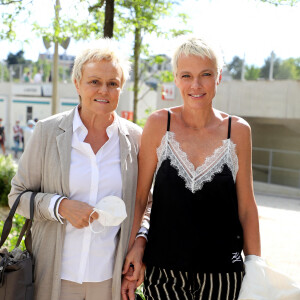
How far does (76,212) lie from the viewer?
2.46m

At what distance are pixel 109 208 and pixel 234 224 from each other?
0.70 metres

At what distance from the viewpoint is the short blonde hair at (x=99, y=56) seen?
260cm

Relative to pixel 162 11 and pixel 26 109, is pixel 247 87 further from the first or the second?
pixel 26 109

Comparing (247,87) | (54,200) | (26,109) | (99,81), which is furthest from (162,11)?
(26,109)

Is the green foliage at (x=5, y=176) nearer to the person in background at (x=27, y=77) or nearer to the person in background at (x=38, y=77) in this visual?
the person in background at (x=38, y=77)

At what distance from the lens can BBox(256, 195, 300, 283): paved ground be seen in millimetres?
7004

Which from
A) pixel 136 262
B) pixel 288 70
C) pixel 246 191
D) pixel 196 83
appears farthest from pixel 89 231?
pixel 288 70

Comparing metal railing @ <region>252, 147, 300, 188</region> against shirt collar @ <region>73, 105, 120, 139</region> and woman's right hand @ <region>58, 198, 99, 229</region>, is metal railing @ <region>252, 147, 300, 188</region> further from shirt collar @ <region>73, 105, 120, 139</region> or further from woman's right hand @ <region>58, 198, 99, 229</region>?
woman's right hand @ <region>58, 198, 99, 229</region>

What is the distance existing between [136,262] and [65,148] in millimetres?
774

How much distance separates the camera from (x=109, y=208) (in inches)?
97.1

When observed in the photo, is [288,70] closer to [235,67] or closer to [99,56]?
[235,67]

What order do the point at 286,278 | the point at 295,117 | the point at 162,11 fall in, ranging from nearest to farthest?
the point at 286,278 < the point at 162,11 < the point at 295,117

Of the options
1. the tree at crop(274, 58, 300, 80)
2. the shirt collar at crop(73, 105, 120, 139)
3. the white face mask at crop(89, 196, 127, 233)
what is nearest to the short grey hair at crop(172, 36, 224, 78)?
the shirt collar at crop(73, 105, 120, 139)

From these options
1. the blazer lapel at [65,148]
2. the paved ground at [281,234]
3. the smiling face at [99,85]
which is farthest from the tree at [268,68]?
the blazer lapel at [65,148]
